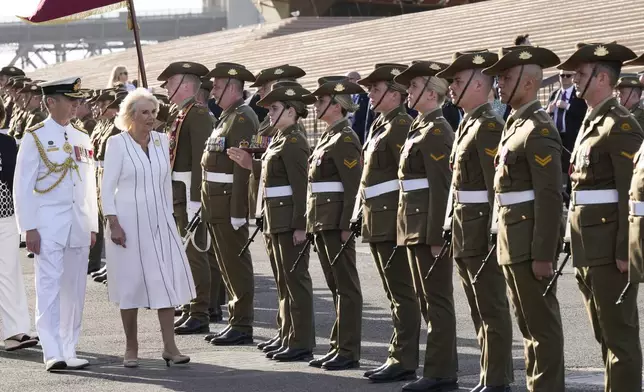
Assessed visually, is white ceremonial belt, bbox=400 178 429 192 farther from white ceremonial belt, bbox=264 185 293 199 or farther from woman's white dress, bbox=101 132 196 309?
woman's white dress, bbox=101 132 196 309

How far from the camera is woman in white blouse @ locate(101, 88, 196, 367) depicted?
355 inches

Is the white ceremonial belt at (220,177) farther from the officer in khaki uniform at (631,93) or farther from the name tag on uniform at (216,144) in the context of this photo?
the officer in khaki uniform at (631,93)

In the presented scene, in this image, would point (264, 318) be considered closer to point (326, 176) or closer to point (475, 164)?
point (326, 176)

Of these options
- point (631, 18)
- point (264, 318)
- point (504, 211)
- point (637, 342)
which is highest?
point (631, 18)

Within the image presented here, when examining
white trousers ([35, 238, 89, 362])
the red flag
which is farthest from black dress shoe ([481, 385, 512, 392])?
the red flag

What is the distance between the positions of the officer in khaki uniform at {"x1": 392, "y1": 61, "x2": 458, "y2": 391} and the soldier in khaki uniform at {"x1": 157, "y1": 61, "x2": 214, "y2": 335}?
3.22 m

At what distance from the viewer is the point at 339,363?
905 cm

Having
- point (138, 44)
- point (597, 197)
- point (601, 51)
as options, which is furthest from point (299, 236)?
point (138, 44)

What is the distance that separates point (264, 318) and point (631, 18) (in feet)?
54.3

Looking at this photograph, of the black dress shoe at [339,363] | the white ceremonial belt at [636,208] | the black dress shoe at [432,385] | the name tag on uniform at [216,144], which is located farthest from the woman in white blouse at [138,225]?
the white ceremonial belt at [636,208]

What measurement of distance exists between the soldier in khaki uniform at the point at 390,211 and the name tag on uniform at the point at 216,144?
7.02ft

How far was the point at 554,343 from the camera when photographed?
280 inches

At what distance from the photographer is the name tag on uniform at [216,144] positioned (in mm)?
10680

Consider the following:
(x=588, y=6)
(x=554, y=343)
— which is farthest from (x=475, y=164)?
(x=588, y=6)
